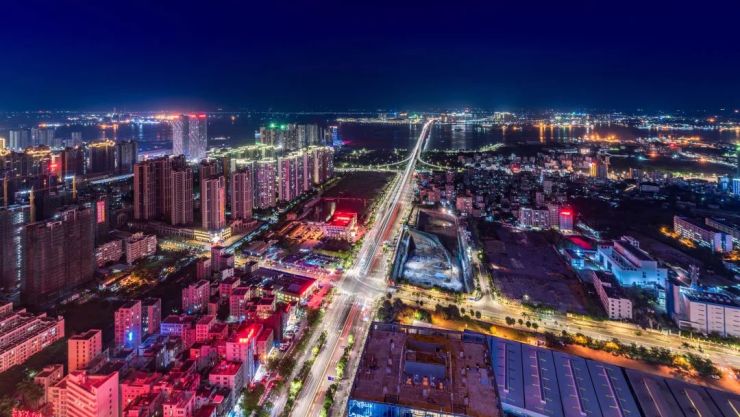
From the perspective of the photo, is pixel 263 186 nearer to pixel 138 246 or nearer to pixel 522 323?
pixel 138 246

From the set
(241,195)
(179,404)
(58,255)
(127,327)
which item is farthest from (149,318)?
(241,195)

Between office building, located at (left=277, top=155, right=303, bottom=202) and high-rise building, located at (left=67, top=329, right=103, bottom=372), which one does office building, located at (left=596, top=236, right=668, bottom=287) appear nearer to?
high-rise building, located at (left=67, top=329, right=103, bottom=372)

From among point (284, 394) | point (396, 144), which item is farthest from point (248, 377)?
point (396, 144)

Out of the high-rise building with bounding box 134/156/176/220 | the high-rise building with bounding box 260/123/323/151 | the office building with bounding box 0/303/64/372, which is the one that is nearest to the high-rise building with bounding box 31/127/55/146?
the high-rise building with bounding box 260/123/323/151

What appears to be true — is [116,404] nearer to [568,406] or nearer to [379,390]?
[379,390]

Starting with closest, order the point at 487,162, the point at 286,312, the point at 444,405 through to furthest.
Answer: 1. the point at 444,405
2. the point at 286,312
3. the point at 487,162
